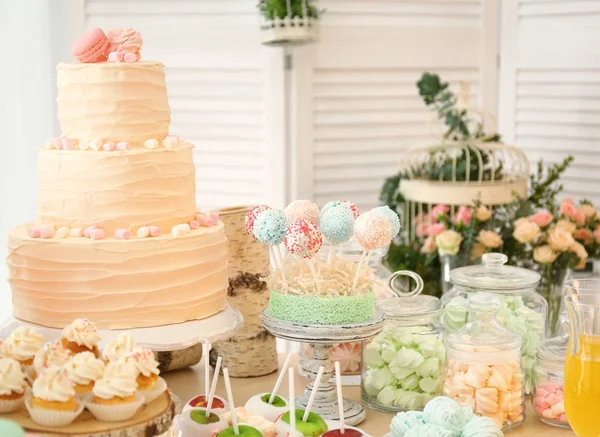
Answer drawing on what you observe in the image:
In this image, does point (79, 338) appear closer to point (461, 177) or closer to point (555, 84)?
point (461, 177)

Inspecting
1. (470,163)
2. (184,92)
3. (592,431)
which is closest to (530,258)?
(470,163)

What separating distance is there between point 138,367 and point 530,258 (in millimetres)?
1651

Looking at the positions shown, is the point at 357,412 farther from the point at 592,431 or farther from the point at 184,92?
the point at 184,92

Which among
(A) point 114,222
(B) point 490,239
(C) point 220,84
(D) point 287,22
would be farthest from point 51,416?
(C) point 220,84

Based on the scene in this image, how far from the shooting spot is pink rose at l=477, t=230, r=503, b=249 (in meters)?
2.61

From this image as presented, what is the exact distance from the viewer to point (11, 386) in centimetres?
130

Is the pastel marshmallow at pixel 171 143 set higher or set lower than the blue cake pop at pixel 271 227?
higher

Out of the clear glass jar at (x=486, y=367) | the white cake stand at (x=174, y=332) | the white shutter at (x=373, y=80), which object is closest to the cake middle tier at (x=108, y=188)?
the white cake stand at (x=174, y=332)

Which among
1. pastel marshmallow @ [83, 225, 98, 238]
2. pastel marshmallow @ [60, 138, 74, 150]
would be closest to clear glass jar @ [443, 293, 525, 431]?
pastel marshmallow @ [83, 225, 98, 238]

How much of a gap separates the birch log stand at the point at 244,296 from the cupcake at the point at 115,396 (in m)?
0.68

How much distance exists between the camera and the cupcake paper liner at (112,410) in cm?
127

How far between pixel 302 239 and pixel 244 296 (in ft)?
1.48

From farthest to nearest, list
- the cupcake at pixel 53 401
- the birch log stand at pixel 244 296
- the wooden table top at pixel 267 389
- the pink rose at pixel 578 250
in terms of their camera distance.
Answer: the pink rose at pixel 578 250
the birch log stand at pixel 244 296
the wooden table top at pixel 267 389
the cupcake at pixel 53 401

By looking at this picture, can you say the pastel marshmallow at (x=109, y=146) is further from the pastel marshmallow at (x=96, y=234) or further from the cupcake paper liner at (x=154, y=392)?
A: the cupcake paper liner at (x=154, y=392)
